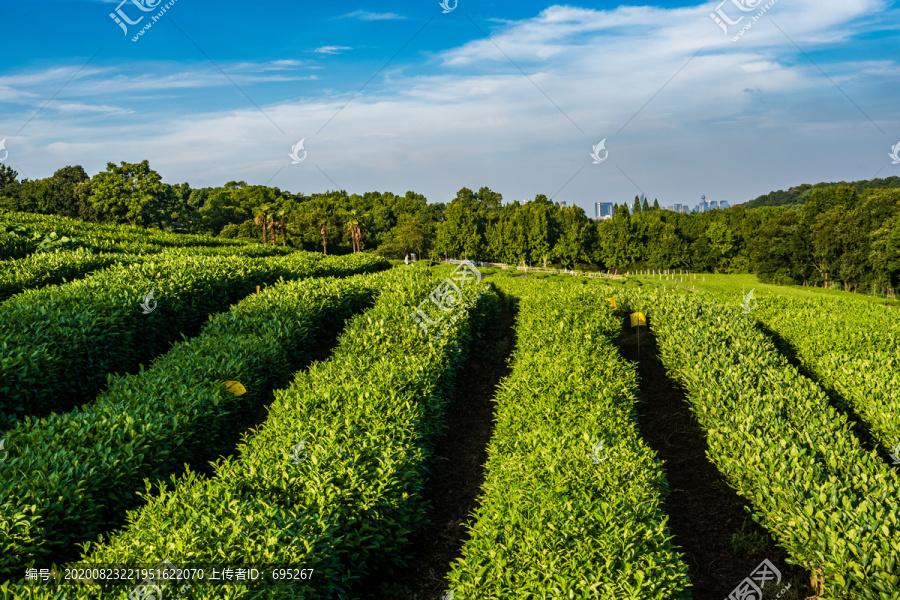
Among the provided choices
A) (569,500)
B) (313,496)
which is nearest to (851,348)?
(569,500)

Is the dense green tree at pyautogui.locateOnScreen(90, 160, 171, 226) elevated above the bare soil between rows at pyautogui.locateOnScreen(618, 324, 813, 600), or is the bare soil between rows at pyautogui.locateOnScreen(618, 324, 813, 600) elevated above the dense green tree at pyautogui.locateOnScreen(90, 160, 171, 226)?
the dense green tree at pyautogui.locateOnScreen(90, 160, 171, 226)

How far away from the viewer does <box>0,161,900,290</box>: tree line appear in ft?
169

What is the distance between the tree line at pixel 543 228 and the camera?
169 feet

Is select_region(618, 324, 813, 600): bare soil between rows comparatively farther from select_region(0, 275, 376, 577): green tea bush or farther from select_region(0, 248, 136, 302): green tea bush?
select_region(0, 248, 136, 302): green tea bush

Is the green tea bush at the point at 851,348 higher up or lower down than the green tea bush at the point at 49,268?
lower down

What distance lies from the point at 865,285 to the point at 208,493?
6152 cm

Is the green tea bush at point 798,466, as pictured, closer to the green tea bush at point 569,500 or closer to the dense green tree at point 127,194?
the green tea bush at point 569,500

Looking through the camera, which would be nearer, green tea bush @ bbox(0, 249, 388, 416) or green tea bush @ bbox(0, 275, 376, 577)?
green tea bush @ bbox(0, 275, 376, 577)

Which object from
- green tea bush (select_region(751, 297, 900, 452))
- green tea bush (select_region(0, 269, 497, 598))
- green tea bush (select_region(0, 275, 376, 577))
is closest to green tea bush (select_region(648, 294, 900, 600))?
green tea bush (select_region(751, 297, 900, 452))

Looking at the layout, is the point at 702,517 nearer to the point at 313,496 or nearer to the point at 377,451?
the point at 377,451

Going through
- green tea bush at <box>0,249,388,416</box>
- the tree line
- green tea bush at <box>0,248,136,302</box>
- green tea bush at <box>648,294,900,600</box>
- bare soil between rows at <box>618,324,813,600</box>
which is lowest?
bare soil between rows at <box>618,324,813,600</box>

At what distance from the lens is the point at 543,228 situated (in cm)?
7012

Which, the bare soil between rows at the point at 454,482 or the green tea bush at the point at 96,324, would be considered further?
the green tea bush at the point at 96,324

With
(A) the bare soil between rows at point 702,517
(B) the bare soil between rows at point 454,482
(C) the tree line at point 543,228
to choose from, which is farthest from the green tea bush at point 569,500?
(C) the tree line at point 543,228
